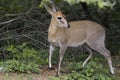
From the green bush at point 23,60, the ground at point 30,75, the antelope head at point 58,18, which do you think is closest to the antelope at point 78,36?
the antelope head at point 58,18

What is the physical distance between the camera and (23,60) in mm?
8578

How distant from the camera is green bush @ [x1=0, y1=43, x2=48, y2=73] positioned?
7.62 meters

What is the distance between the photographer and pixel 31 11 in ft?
33.5

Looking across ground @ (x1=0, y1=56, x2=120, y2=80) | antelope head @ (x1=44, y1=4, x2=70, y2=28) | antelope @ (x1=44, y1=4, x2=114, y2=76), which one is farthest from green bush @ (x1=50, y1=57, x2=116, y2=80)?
antelope head @ (x1=44, y1=4, x2=70, y2=28)

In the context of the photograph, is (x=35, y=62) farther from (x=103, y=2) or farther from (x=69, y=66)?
(x=103, y=2)

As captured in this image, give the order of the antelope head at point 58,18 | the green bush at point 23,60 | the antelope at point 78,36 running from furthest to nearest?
the antelope at point 78,36 → the antelope head at point 58,18 → the green bush at point 23,60

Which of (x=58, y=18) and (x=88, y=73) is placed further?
(x=58, y=18)

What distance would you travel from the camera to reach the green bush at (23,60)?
7.62 meters

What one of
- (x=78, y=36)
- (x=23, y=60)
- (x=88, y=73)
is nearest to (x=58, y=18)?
(x=78, y=36)

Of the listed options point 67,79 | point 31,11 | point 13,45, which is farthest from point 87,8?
point 67,79

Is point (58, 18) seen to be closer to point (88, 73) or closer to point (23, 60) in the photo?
point (23, 60)

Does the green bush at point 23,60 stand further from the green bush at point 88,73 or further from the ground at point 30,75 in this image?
the green bush at point 88,73

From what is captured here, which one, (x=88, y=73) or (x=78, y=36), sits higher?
(x=78, y=36)

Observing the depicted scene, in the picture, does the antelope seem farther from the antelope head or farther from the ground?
the ground
